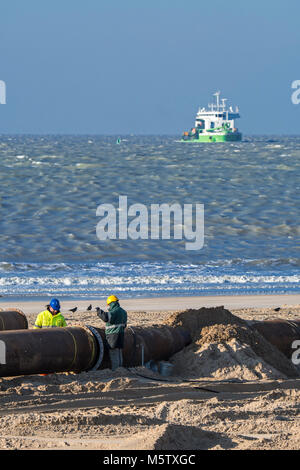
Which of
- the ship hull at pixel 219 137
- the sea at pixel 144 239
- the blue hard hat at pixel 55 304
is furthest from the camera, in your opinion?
the ship hull at pixel 219 137

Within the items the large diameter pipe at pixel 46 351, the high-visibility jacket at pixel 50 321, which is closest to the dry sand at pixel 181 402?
the large diameter pipe at pixel 46 351

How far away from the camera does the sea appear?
77.3 feet

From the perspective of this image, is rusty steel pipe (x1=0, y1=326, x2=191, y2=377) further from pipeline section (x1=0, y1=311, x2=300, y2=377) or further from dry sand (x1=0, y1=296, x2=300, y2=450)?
dry sand (x1=0, y1=296, x2=300, y2=450)

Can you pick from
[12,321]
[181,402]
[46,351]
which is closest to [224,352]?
[181,402]

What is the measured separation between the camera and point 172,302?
805 inches

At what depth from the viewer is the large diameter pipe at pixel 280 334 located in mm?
14234

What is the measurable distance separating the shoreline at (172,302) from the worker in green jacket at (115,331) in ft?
20.8

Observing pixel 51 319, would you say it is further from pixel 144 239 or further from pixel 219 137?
pixel 219 137

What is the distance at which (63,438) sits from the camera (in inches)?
354

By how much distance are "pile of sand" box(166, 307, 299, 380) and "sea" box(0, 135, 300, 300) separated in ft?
25.1

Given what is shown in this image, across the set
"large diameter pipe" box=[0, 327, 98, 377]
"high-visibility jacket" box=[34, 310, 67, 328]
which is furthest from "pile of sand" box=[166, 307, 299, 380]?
"high-visibility jacket" box=[34, 310, 67, 328]

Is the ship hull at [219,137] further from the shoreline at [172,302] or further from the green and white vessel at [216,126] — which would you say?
the shoreline at [172,302]

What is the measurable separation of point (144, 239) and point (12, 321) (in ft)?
63.4

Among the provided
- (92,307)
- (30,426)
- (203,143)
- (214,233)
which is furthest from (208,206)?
(203,143)
